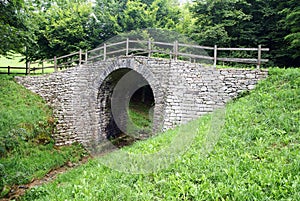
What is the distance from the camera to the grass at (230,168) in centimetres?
396

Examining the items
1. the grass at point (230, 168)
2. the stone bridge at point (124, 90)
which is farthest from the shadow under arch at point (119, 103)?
the grass at point (230, 168)

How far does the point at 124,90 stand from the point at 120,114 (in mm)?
1683

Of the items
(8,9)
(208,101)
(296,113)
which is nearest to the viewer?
(296,113)

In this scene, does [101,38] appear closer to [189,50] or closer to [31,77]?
[31,77]

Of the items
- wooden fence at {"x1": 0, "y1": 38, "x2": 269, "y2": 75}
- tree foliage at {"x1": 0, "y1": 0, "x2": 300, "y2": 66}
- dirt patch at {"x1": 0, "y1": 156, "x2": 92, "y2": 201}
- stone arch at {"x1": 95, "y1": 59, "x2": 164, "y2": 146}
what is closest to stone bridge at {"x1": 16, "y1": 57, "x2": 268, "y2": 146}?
stone arch at {"x1": 95, "y1": 59, "x2": 164, "y2": 146}

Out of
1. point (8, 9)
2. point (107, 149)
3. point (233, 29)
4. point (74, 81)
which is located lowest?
point (107, 149)

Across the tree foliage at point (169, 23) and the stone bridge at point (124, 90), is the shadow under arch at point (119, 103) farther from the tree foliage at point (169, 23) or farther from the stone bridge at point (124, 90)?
the tree foliage at point (169, 23)

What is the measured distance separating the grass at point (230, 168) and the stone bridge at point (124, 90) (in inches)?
90.4

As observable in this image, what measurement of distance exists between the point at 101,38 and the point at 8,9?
1139cm

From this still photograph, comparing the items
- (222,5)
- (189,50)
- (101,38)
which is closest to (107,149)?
(189,50)

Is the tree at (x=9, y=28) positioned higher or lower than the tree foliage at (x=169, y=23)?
lower

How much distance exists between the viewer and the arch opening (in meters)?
14.1

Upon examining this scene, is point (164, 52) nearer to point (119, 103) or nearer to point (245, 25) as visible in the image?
point (119, 103)

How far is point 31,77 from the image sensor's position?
15508 millimetres
